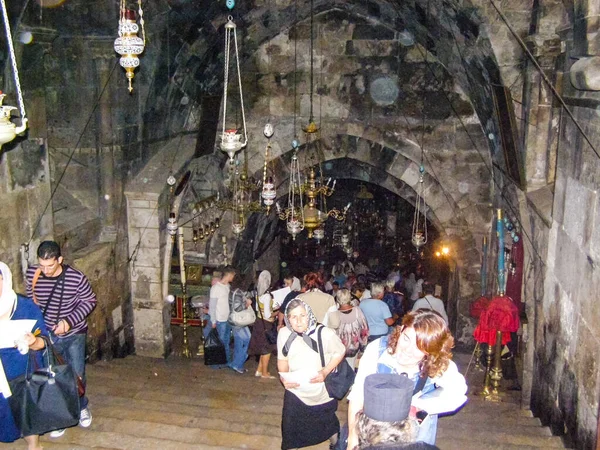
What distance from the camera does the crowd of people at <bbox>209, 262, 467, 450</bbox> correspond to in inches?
104

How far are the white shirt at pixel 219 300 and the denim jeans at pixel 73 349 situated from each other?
2.34 meters

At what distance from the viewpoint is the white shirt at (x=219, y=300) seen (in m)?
7.01

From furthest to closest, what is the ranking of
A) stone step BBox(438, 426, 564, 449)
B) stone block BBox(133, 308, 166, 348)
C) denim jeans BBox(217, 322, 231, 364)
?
stone block BBox(133, 308, 166, 348) < denim jeans BBox(217, 322, 231, 364) < stone step BBox(438, 426, 564, 449)

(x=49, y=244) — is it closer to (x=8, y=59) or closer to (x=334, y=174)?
(x=8, y=59)

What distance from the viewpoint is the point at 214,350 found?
7.34m

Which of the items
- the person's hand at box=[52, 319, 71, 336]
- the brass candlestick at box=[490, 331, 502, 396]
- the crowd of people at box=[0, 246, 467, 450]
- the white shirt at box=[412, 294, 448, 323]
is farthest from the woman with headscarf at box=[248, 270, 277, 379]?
the person's hand at box=[52, 319, 71, 336]

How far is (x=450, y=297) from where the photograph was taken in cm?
1113

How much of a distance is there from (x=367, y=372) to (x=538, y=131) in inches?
162

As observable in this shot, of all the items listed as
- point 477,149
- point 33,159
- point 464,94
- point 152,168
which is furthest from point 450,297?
point 33,159

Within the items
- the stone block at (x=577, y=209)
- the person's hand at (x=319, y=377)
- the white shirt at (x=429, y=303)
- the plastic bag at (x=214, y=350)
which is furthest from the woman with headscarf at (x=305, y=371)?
the white shirt at (x=429, y=303)

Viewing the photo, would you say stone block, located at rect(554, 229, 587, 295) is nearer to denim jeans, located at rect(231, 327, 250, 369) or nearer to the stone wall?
the stone wall

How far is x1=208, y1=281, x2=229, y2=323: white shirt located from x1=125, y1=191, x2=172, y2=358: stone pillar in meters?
1.39

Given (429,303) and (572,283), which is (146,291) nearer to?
(429,303)

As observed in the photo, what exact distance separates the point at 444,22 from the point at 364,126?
2.96m
